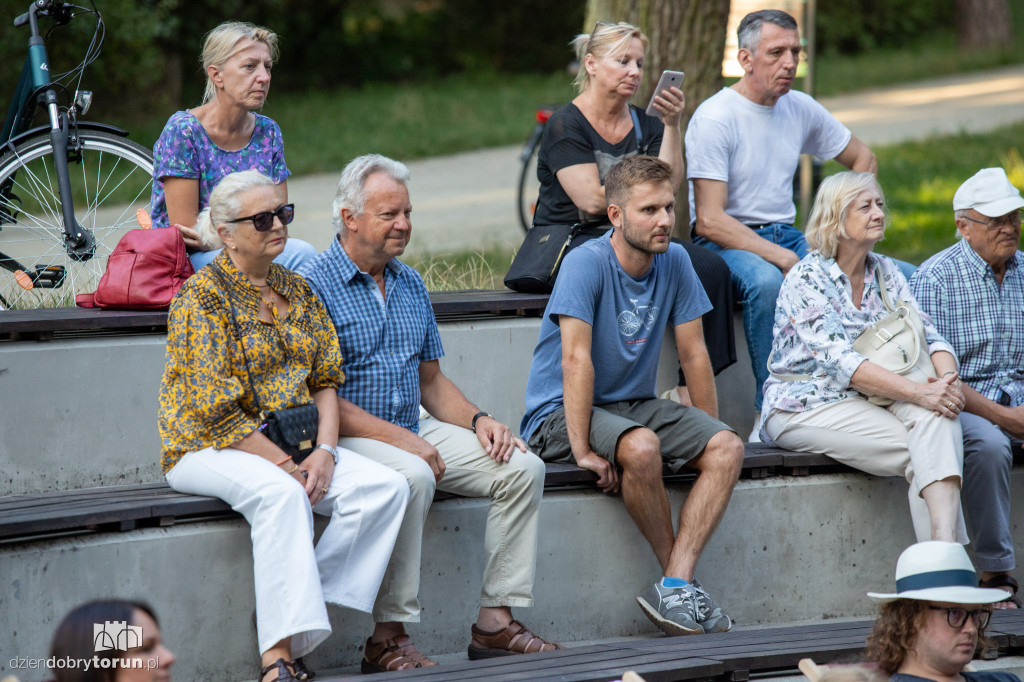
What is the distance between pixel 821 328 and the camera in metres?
4.54

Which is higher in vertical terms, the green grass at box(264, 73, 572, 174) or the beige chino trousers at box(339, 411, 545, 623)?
the green grass at box(264, 73, 572, 174)

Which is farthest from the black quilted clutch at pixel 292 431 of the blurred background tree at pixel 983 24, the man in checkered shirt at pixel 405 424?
the blurred background tree at pixel 983 24

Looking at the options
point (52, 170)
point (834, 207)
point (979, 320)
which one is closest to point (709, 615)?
point (834, 207)

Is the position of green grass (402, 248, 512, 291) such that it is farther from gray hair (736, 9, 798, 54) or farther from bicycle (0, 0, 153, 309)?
gray hair (736, 9, 798, 54)

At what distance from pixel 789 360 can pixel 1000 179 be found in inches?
44.6

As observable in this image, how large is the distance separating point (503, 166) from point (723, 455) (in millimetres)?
8889

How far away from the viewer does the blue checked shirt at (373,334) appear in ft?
13.1

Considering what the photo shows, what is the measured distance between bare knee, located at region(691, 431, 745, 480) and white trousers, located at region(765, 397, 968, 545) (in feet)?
1.69

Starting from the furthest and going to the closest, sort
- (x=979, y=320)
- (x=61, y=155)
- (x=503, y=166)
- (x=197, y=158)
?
(x=503, y=166) < (x=61, y=155) < (x=979, y=320) < (x=197, y=158)

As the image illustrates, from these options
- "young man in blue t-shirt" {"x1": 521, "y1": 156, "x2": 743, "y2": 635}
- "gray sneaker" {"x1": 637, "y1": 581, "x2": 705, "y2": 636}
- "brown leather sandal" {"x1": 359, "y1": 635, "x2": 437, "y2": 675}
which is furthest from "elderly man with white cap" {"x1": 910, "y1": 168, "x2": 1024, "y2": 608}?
"brown leather sandal" {"x1": 359, "y1": 635, "x2": 437, "y2": 675}

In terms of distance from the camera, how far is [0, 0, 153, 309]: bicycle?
16.5 feet

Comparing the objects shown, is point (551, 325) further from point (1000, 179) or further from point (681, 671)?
point (1000, 179)

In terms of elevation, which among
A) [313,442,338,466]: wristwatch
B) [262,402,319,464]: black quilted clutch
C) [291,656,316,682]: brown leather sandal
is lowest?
[291,656,316,682]: brown leather sandal

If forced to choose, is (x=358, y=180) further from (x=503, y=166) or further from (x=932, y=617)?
(x=503, y=166)
